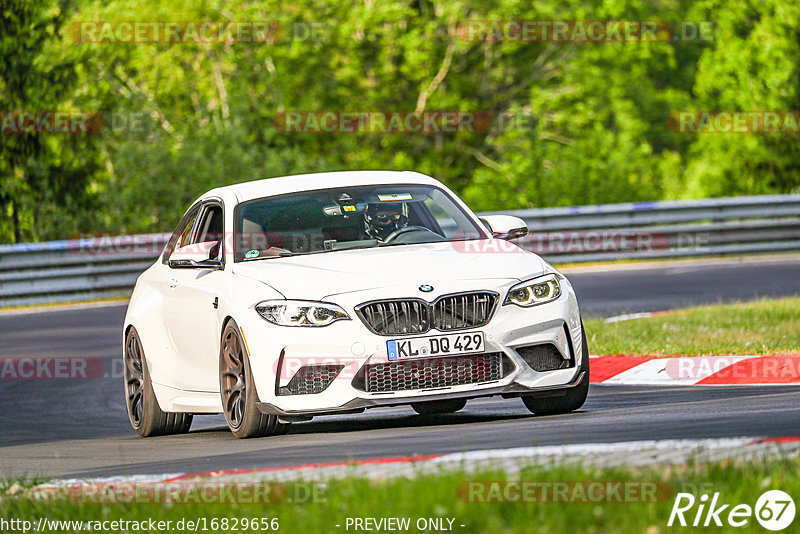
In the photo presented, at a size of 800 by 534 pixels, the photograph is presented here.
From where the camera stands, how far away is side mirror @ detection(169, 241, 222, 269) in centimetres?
957

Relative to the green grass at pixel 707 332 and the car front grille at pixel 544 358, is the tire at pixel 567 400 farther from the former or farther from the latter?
the green grass at pixel 707 332

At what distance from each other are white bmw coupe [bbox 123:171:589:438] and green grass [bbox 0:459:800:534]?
246 centimetres

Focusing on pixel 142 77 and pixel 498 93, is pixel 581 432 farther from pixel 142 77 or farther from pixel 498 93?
pixel 498 93

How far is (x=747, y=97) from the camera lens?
39.5 m

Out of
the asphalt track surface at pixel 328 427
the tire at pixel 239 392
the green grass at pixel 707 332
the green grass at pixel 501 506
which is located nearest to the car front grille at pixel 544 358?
the asphalt track surface at pixel 328 427

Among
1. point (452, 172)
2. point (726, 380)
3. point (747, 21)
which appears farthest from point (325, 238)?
point (747, 21)

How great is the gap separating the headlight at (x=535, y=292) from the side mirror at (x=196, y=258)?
195 centimetres

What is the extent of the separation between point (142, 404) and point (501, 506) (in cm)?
581

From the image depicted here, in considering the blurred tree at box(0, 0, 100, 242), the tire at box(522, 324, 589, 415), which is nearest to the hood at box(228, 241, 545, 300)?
the tire at box(522, 324, 589, 415)

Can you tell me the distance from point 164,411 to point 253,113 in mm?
24423

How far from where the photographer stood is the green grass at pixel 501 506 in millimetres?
4977

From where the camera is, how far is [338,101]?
39.4 meters

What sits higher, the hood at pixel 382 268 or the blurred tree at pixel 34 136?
the hood at pixel 382 268

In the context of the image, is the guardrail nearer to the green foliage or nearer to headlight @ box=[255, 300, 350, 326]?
the green foliage
